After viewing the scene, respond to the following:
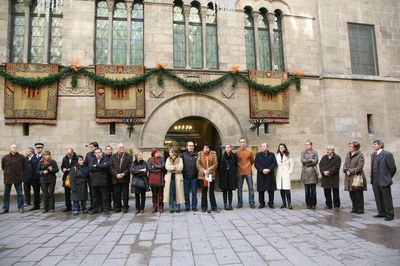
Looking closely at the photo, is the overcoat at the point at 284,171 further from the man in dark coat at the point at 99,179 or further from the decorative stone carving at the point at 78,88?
the decorative stone carving at the point at 78,88

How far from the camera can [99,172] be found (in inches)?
311

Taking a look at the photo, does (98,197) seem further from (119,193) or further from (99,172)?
(99,172)

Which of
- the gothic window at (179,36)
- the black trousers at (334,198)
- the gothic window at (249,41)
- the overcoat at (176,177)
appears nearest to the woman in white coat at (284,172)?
the black trousers at (334,198)

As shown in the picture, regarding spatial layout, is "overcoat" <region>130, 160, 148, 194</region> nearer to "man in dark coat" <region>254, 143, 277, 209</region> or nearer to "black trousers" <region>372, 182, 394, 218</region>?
"man in dark coat" <region>254, 143, 277, 209</region>

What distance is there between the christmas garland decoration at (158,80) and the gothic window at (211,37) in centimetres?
101

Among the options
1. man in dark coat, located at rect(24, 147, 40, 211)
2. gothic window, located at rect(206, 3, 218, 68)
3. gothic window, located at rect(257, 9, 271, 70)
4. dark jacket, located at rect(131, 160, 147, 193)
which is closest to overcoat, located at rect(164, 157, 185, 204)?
dark jacket, located at rect(131, 160, 147, 193)

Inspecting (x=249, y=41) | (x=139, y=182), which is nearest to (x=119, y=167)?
(x=139, y=182)

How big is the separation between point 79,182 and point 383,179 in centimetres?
762

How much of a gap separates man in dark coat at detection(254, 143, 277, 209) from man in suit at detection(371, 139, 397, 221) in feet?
8.17

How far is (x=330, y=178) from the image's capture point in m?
7.92

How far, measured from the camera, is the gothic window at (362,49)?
1334 centimetres

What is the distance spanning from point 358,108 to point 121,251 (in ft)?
39.4

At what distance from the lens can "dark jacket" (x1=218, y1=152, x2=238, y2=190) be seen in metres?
8.17

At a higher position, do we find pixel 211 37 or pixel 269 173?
pixel 211 37
